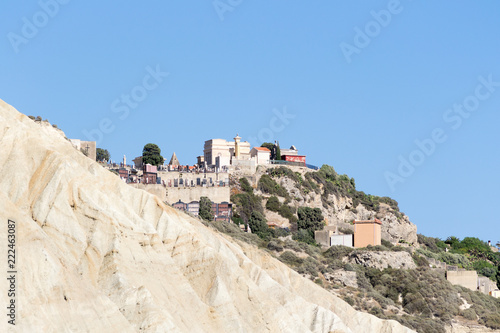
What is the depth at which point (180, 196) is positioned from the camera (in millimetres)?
96250

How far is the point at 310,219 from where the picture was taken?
101m

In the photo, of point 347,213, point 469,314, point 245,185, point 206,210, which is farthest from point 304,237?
point 469,314

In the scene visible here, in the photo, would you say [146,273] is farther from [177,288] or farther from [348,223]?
[348,223]

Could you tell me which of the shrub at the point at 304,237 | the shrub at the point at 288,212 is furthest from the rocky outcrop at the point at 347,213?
the shrub at the point at 304,237

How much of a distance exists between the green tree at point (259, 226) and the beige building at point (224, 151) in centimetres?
1293

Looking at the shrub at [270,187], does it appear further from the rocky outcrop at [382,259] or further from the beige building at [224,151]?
the rocky outcrop at [382,259]

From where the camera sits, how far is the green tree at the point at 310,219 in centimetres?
9950

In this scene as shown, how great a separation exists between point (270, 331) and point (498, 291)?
5470 cm

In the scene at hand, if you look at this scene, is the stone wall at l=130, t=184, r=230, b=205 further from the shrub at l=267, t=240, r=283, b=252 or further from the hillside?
the shrub at l=267, t=240, r=283, b=252

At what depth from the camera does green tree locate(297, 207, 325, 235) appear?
326ft

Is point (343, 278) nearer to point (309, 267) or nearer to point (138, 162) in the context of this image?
point (309, 267)

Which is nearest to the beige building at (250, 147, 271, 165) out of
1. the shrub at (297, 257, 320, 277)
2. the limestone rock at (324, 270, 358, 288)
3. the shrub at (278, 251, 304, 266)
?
the shrub at (278, 251, 304, 266)

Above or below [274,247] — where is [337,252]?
above

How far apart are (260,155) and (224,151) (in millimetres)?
4027
